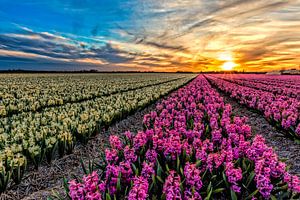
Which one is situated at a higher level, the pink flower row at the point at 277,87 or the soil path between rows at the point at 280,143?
the pink flower row at the point at 277,87

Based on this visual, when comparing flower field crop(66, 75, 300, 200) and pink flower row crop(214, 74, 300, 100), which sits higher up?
pink flower row crop(214, 74, 300, 100)

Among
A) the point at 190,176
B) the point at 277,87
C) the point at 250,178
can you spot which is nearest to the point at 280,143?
the point at 250,178

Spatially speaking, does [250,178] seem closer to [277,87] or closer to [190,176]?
[190,176]

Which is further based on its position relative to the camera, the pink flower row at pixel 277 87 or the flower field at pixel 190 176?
the pink flower row at pixel 277 87

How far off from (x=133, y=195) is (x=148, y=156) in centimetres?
147

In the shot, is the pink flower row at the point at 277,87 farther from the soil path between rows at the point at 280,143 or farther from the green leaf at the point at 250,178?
the green leaf at the point at 250,178

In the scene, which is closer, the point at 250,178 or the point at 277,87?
the point at 250,178

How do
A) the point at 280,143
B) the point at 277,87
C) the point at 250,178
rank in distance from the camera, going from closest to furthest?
the point at 250,178
the point at 280,143
the point at 277,87

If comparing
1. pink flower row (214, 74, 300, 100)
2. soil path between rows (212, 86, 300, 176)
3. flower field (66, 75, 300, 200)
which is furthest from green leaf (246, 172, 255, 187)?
pink flower row (214, 74, 300, 100)

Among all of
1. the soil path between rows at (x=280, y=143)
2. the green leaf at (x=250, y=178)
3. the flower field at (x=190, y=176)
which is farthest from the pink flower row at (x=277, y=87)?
the green leaf at (x=250, y=178)

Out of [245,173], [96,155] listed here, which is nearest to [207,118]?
[96,155]

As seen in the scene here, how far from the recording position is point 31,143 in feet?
16.5

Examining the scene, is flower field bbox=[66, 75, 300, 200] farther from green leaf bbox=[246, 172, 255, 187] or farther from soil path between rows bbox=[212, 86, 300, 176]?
soil path between rows bbox=[212, 86, 300, 176]

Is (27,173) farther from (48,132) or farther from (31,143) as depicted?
(48,132)
